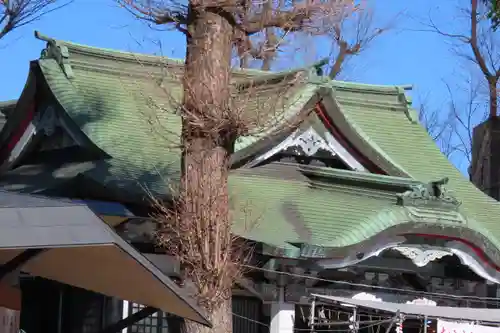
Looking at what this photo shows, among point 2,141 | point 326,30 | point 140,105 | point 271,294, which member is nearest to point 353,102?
point 140,105

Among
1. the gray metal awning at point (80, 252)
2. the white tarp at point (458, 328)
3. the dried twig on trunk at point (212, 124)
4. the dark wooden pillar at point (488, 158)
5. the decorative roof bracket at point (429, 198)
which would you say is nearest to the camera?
the gray metal awning at point (80, 252)

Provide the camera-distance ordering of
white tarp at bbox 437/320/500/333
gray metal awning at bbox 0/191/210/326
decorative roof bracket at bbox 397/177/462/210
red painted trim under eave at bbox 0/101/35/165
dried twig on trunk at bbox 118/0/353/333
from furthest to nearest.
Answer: red painted trim under eave at bbox 0/101/35/165 < decorative roof bracket at bbox 397/177/462/210 < white tarp at bbox 437/320/500/333 < dried twig on trunk at bbox 118/0/353/333 < gray metal awning at bbox 0/191/210/326

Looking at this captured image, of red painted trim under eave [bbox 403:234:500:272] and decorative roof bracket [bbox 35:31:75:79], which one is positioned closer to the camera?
red painted trim under eave [bbox 403:234:500:272]

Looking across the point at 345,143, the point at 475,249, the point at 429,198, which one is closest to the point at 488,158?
the point at 345,143

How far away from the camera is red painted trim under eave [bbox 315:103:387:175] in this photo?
11.6 m

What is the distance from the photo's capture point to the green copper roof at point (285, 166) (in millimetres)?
10297

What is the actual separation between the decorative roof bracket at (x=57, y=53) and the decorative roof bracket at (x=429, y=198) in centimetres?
479

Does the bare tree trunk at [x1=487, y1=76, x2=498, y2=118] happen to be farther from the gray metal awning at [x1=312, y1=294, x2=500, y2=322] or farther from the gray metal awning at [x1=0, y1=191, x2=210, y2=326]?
the gray metal awning at [x1=0, y1=191, x2=210, y2=326]

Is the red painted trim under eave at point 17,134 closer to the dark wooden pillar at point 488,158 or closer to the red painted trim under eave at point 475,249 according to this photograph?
the red painted trim under eave at point 475,249

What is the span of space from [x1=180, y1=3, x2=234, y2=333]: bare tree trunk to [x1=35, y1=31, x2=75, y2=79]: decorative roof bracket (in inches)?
206

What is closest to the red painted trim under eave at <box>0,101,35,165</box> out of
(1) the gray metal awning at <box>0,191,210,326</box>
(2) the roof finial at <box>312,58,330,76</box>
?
(2) the roof finial at <box>312,58,330,76</box>

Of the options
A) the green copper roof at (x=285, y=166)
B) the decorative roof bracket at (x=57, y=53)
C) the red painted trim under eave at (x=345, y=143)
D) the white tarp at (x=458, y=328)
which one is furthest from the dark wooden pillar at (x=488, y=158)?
the decorative roof bracket at (x=57, y=53)

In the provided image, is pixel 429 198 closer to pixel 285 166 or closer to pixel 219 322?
pixel 285 166

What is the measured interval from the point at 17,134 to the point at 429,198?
5.76m
